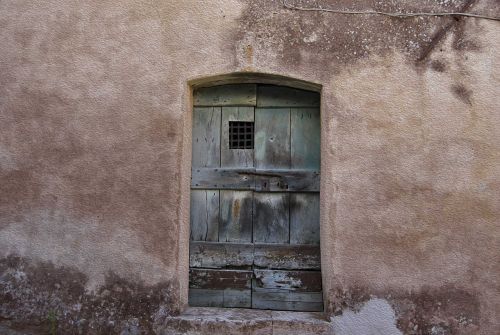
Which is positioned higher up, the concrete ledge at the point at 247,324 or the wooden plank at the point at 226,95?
the wooden plank at the point at 226,95

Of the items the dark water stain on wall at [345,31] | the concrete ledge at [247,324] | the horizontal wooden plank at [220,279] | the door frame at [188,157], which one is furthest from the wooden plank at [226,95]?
the concrete ledge at [247,324]

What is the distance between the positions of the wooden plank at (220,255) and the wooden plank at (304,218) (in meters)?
0.37

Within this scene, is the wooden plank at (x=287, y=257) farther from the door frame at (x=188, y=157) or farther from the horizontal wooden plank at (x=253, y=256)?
the door frame at (x=188, y=157)

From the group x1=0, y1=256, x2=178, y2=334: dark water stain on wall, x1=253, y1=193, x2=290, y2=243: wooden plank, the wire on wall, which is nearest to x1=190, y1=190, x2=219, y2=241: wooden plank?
x1=253, y1=193, x2=290, y2=243: wooden plank

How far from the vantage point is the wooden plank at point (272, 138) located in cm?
392

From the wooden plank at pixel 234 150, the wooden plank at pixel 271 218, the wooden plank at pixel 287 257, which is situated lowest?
the wooden plank at pixel 287 257

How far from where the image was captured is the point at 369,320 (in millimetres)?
3420

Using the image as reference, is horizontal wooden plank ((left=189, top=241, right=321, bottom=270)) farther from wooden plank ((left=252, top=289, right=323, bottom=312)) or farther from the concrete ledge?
the concrete ledge

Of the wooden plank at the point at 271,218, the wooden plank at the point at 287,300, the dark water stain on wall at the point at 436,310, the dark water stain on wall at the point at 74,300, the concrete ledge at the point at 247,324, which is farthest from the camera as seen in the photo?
the wooden plank at the point at 271,218

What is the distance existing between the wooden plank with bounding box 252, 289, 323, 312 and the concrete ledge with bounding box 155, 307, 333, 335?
0.21m

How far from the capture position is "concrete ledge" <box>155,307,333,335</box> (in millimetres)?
3459

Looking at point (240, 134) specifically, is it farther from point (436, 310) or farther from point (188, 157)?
point (436, 310)

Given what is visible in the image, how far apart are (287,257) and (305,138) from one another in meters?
0.95

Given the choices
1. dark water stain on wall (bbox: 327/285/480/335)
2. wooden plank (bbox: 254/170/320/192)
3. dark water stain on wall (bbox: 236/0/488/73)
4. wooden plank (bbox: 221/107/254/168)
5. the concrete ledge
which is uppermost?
dark water stain on wall (bbox: 236/0/488/73)
